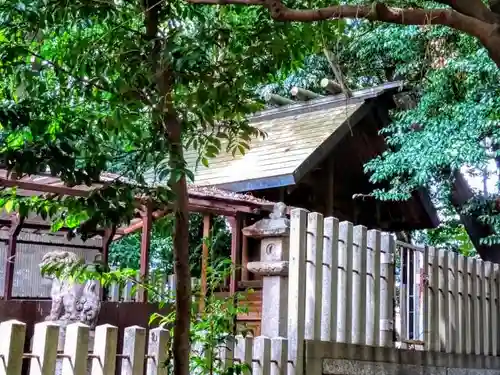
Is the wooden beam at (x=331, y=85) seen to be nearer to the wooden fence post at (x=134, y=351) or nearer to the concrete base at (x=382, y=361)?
the concrete base at (x=382, y=361)

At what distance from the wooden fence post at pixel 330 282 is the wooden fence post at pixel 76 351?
86.0 inches

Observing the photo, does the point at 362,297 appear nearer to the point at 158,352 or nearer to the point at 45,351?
the point at 158,352

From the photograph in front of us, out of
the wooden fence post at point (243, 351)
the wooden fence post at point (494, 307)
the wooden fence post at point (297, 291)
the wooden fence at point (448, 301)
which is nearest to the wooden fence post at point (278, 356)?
the wooden fence post at point (297, 291)

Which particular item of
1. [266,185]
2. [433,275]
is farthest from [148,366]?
[266,185]

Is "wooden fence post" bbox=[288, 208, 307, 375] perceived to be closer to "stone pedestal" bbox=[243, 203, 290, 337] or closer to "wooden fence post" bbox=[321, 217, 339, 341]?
"stone pedestal" bbox=[243, 203, 290, 337]

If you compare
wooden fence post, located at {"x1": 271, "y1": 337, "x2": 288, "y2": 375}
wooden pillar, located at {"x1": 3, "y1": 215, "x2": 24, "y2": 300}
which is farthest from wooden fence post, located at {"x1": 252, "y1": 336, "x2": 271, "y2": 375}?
wooden pillar, located at {"x1": 3, "y1": 215, "x2": 24, "y2": 300}

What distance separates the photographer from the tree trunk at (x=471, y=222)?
10.7m

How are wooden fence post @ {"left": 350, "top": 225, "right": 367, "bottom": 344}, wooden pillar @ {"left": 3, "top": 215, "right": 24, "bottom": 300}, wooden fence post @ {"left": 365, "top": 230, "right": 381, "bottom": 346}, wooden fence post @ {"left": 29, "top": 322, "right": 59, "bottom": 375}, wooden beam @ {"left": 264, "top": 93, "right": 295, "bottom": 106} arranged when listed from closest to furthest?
wooden fence post @ {"left": 29, "top": 322, "right": 59, "bottom": 375}
wooden fence post @ {"left": 350, "top": 225, "right": 367, "bottom": 344}
wooden fence post @ {"left": 365, "top": 230, "right": 381, "bottom": 346}
wooden pillar @ {"left": 3, "top": 215, "right": 24, "bottom": 300}
wooden beam @ {"left": 264, "top": 93, "right": 295, "bottom": 106}

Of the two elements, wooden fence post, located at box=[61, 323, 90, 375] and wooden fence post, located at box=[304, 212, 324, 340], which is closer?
wooden fence post, located at box=[61, 323, 90, 375]

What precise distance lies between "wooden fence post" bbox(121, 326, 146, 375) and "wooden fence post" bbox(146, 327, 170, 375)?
0.10 metres

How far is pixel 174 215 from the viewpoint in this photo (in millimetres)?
3047

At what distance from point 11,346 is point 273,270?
7.30 ft

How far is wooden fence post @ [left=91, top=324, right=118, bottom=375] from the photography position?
364cm

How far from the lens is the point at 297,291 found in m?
5.01
